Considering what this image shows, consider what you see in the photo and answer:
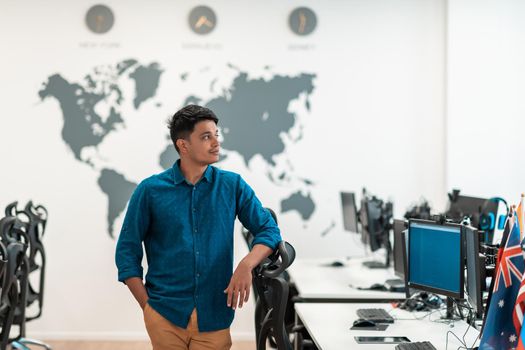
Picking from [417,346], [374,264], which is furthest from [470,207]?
[417,346]

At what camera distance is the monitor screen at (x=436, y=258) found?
3.45 m

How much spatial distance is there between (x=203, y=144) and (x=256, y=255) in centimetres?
46

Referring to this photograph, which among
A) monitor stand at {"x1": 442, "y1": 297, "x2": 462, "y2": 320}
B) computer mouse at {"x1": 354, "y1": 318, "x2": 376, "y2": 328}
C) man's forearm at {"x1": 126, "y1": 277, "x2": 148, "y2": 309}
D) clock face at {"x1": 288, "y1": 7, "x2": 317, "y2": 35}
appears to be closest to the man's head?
man's forearm at {"x1": 126, "y1": 277, "x2": 148, "y2": 309}

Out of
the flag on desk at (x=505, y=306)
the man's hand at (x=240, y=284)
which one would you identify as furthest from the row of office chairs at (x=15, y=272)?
the flag on desk at (x=505, y=306)

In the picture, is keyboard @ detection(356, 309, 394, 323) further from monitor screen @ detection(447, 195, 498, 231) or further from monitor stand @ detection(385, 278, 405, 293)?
monitor screen @ detection(447, 195, 498, 231)

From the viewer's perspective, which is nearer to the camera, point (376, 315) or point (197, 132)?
point (197, 132)

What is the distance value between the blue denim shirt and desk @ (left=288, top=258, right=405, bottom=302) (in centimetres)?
192

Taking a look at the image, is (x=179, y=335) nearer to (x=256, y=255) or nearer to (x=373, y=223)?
(x=256, y=255)

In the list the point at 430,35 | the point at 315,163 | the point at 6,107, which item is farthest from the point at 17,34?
the point at 430,35

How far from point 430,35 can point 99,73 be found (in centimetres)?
305

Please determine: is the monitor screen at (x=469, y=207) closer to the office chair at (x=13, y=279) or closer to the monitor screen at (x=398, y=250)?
the monitor screen at (x=398, y=250)

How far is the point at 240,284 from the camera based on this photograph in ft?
8.35

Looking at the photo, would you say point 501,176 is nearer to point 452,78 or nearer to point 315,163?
point 452,78

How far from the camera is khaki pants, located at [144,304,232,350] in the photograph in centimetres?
263
